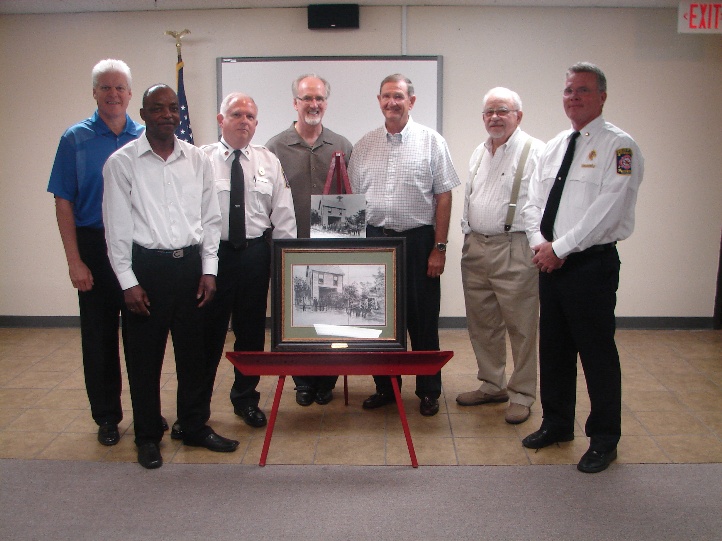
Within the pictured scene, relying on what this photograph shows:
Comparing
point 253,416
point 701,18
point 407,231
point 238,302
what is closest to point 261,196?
point 238,302

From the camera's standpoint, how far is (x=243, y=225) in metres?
3.33

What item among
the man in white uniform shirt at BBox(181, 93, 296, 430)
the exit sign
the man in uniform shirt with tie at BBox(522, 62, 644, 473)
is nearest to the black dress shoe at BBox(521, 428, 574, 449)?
the man in uniform shirt with tie at BBox(522, 62, 644, 473)

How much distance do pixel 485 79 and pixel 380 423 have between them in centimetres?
276

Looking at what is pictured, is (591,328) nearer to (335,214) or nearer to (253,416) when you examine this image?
(335,214)

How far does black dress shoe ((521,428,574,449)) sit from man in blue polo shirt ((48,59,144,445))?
1.93 meters

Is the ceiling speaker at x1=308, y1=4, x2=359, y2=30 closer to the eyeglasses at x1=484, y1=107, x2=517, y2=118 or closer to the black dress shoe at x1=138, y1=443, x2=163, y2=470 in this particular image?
the eyeglasses at x1=484, y1=107, x2=517, y2=118

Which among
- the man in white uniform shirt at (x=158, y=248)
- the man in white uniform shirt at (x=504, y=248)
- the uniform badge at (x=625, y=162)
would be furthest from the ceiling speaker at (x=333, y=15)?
the uniform badge at (x=625, y=162)

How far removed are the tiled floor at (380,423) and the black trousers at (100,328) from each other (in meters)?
0.19

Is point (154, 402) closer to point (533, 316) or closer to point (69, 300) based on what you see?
point (533, 316)

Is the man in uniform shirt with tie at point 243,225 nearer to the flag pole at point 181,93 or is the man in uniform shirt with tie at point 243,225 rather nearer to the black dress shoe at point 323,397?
the black dress shoe at point 323,397

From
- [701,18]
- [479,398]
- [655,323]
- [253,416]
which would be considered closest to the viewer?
[253,416]

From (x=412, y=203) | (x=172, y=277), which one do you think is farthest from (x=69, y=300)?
(x=412, y=203)

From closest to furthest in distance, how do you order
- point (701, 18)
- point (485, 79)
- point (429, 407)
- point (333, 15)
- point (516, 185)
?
1. point (516, 185)
2. point (429, 407)
3. point (701, 18)
4. point (333, 15)
5. point (485, 79)

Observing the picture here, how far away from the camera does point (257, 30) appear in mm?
5078
